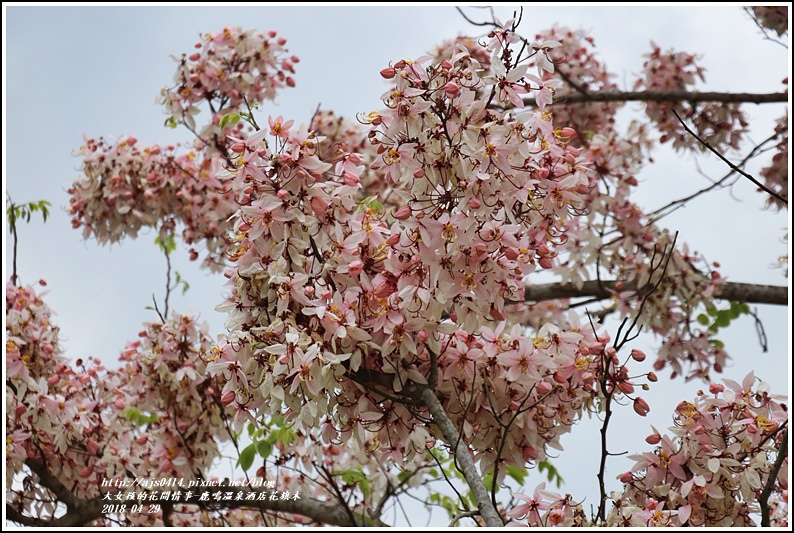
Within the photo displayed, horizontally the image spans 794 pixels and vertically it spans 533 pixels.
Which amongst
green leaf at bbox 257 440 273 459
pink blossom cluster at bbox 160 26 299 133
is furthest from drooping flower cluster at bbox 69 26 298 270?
green leaf at bbox 257 440 273 459

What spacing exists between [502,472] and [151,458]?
238 cm

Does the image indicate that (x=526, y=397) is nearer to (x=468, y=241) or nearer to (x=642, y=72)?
(x=468, y=241)

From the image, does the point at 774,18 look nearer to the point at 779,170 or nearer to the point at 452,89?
the point at 779,170

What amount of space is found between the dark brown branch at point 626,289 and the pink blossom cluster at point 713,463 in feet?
7.96

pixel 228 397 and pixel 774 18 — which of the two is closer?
pixel 228 397

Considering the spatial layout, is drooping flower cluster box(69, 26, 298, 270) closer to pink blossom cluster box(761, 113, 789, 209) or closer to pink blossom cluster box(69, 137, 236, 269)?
pink blossom cluster box(69, 137, 236, 269)

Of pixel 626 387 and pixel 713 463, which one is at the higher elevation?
pixel 626 387

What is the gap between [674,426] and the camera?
2.72 meters

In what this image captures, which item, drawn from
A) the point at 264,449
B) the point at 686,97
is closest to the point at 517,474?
the point at 264,449

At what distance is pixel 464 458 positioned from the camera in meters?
2.40

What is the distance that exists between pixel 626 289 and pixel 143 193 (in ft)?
10.5

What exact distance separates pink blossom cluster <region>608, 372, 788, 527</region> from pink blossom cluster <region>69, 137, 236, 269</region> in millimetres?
3172

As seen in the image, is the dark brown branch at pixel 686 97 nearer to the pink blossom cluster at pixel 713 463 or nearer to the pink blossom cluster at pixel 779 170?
the pink blossom cluster at pixel 779 170

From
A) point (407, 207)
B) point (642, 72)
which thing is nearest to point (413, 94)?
point (407, 207)
